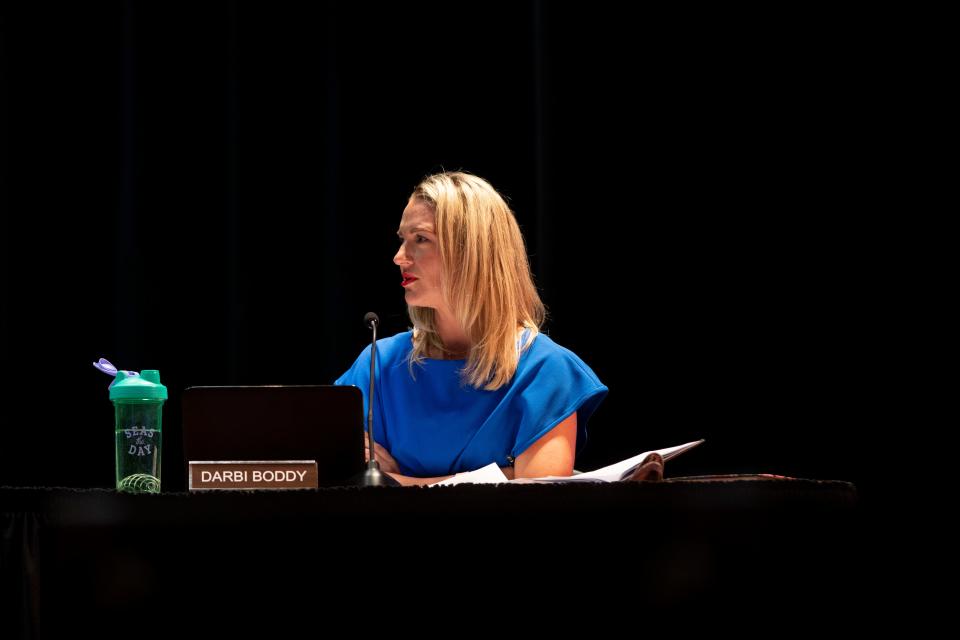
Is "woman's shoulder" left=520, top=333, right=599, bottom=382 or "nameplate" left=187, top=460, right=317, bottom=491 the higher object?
"woman's shoulder" left=520, top=333, right=599, bottom=382

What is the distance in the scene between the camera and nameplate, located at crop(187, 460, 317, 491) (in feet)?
3.73

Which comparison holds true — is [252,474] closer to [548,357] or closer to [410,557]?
[410,557]

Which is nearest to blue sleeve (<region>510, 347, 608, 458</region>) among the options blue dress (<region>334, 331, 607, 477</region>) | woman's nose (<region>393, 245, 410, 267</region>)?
blue dress (<region>334, 331, 607, 477</region>)

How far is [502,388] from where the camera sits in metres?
1.78

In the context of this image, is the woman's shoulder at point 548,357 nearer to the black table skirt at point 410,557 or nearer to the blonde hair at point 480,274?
the blonde hair at point 480,274

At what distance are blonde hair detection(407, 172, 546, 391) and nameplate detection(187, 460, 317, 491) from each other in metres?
0.65

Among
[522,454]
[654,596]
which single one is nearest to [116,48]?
[522,454]

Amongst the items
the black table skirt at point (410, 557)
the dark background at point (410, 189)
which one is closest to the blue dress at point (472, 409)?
the dark background at point (410, 189)

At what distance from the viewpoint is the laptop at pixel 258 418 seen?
115cm

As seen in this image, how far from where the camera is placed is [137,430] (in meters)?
1.18

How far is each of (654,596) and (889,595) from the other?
131cm

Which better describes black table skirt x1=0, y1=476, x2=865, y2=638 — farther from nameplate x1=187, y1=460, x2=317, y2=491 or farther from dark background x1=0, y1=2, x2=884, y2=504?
dark background x1=0, y1=2, x2=884, y2=504

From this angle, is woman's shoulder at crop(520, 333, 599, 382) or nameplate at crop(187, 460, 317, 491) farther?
woman's shoulder at crop(520, 333, 599, 382)

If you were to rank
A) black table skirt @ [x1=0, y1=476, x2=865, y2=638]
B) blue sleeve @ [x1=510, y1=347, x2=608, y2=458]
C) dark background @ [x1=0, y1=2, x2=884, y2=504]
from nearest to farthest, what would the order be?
1. black table skirt @ [x1=0, y1=476, x2=865, y2=638]
2. blue sleeve @ [x1=510, y1=347, x2=608, y2=458]
3. dark background @ [x1=0, y1=2, x2=884, y2=504]
